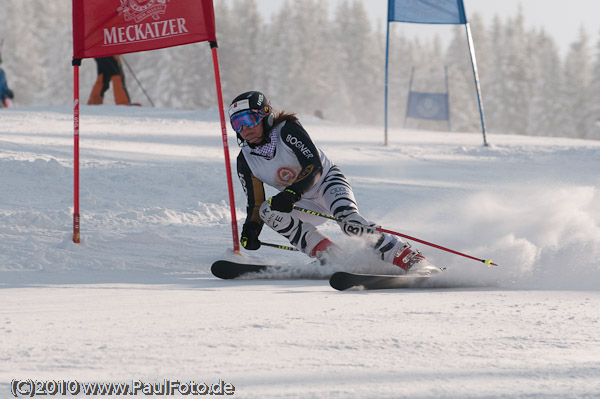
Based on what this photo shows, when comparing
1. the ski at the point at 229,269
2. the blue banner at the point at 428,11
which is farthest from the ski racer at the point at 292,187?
the blue banner at the point at 428,11

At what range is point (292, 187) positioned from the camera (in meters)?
4.45

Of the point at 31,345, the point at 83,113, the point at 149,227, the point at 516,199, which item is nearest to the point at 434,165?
the point at 516,199

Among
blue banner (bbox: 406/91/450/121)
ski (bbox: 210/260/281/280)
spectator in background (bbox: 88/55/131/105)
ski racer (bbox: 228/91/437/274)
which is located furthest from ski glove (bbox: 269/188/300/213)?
blue banner (bbox: 406/91/450/121)

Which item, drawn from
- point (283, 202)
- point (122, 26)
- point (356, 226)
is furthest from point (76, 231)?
point (356, 226)

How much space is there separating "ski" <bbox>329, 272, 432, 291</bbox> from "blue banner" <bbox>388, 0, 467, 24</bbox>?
852cm

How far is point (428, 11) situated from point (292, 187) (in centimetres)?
834

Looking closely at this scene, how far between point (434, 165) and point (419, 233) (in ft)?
18.1

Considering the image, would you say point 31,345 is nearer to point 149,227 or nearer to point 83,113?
point 149,227

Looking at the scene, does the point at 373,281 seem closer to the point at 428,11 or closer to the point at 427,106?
the point at 428,11

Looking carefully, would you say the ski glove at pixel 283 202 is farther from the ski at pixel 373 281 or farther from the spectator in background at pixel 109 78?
the spectator in background at pixel 109 78

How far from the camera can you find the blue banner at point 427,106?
80.8 ft

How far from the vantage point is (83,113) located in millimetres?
14797

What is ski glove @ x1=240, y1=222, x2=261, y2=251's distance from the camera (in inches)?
183

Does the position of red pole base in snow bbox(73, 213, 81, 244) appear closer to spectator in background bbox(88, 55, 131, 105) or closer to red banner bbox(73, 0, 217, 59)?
red banner bbox(73, 0, 217, 59)
